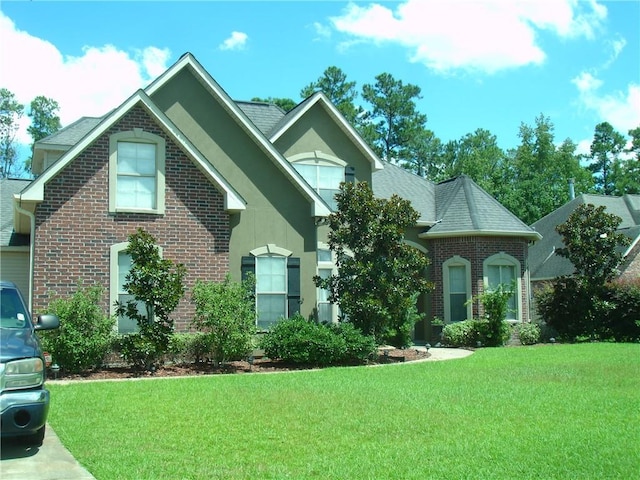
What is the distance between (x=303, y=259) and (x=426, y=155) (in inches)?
1851

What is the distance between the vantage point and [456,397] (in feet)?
35.5

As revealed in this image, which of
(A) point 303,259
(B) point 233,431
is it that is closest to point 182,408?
(B) point 233,431

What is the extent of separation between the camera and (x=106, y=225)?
627 inches

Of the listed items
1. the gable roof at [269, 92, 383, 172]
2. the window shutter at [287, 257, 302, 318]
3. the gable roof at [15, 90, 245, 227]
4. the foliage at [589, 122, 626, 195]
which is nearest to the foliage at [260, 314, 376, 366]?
the window shutter at [287, 257, 302, 318]

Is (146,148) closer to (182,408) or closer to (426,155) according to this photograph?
(182,408)

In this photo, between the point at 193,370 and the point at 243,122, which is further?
the point at 243,122

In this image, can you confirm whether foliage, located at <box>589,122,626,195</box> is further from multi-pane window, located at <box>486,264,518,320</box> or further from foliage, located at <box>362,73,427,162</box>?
multi-pane window, located at <box>486,264,518,320</box>

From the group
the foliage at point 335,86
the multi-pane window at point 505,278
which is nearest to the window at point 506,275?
the multi-pane window at point 505,278

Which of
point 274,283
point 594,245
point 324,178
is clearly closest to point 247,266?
point 274,283

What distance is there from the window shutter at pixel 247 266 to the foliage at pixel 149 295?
3.16m

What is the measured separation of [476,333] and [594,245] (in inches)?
220

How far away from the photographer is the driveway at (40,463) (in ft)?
21.0

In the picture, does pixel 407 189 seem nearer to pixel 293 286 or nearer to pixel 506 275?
pixel 506 275

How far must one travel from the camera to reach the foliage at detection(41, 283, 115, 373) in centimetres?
1378
